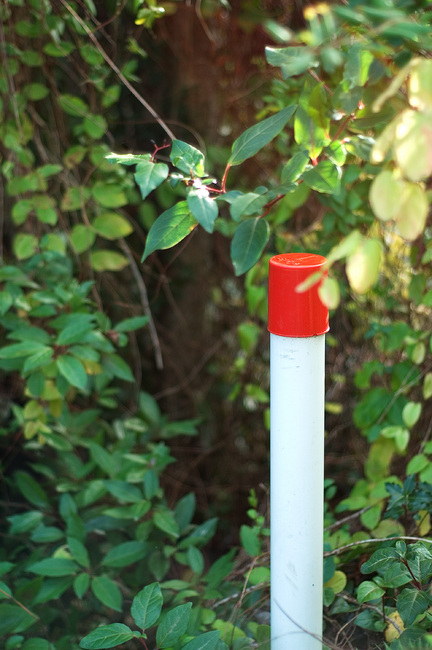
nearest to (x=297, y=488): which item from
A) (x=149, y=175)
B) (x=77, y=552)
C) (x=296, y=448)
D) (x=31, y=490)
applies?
(x=296, y=448)

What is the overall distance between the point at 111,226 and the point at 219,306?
705mm

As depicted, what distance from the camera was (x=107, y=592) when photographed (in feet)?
4.19

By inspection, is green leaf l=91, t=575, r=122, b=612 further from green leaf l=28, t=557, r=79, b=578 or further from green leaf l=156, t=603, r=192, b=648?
green leaf l=156, t=603, r=192, b=648

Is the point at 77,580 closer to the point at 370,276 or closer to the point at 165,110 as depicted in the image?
the point at 370,276

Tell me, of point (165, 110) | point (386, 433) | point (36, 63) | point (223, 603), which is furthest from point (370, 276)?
point (165, 110)

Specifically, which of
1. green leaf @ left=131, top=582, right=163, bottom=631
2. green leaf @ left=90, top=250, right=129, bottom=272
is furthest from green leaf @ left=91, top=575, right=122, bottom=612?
green leaf @ left=90, top=250, right=129, bottom=272

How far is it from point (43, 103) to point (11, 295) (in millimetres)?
722

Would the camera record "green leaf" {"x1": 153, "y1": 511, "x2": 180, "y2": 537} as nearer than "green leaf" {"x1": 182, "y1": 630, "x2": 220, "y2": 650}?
No

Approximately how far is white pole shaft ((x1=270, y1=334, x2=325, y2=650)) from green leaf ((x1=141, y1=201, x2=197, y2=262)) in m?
0.19

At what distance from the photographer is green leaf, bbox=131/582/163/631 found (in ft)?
3.20

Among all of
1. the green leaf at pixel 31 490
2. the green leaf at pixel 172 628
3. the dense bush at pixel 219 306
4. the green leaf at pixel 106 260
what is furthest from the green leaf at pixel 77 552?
the green leaf at pixel 106 260

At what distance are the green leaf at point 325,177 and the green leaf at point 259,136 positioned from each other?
7cm

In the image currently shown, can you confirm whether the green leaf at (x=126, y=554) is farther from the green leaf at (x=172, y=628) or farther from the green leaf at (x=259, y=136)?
the green leaf at (x=259, y=136)

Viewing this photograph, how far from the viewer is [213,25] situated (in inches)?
84.4
